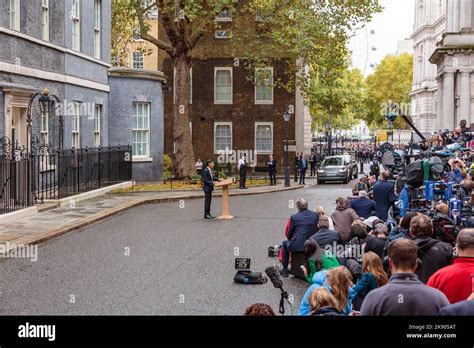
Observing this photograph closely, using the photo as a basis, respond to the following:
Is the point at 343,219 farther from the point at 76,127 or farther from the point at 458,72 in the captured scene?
the point at 458,72

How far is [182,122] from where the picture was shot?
38.2m

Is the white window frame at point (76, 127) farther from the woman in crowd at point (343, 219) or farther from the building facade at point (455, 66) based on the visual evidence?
the building facade at point (455, 66)

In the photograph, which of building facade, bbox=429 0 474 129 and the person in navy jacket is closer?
the person in navy jacket

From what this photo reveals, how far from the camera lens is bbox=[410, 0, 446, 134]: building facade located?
310ft

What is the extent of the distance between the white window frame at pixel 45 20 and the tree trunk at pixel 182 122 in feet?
35.7

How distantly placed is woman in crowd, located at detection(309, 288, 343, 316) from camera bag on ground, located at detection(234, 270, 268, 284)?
6173mm

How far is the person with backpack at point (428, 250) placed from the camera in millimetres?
9367

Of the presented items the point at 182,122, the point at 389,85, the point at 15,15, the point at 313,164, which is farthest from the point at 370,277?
the point at 389,85

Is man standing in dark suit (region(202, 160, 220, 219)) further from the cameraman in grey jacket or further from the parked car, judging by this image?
the parked car

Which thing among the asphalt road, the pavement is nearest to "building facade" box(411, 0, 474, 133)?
the pavement

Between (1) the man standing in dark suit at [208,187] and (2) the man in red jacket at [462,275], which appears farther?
(1) the man standing in dark suit at [208,187]

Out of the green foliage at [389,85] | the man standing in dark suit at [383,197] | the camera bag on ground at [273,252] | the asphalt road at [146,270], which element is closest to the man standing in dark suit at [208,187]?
the asphalt road at [146,270]

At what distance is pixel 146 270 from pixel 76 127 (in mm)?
17059
